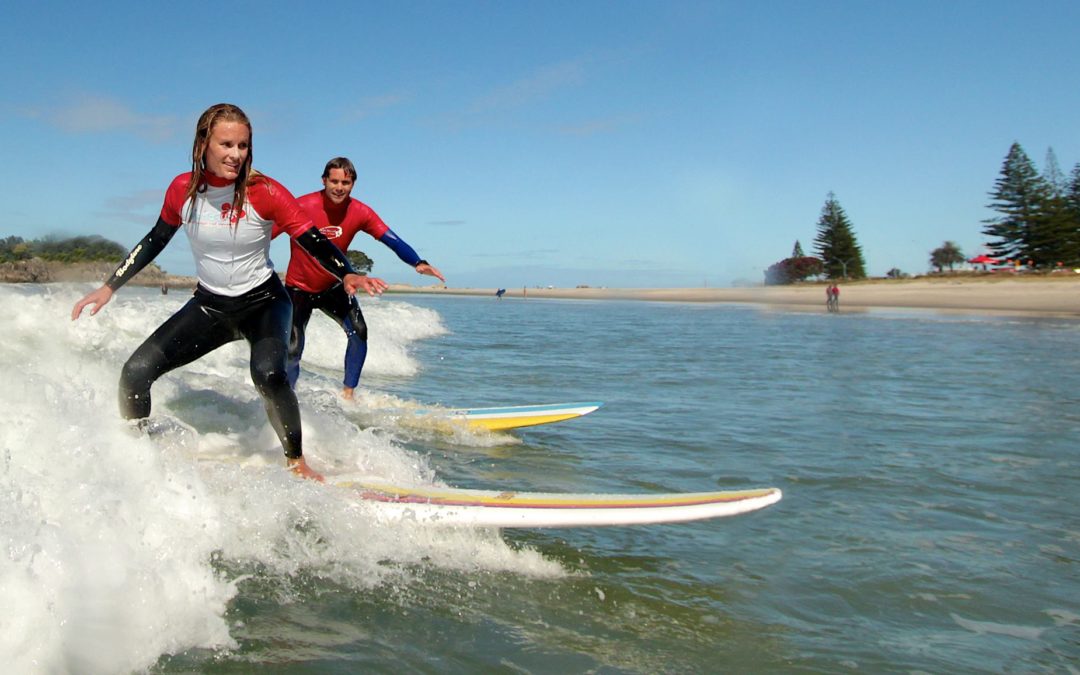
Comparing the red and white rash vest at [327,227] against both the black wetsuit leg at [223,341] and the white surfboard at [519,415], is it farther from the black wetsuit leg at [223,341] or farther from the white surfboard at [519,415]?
the black wetsuit leg at [223,341]

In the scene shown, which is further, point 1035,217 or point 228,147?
point 1035,217

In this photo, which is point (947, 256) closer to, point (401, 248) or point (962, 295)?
point (962, 295)

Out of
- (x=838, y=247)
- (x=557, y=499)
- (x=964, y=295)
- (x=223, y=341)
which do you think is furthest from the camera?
(x=838, y=247)

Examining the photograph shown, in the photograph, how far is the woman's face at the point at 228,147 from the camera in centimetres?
364

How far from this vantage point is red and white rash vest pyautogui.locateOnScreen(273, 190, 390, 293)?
591cm

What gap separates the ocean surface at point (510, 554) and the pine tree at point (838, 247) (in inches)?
2814

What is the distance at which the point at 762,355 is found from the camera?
1490 cm

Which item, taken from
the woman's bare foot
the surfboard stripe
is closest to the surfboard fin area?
the surfboard stripe

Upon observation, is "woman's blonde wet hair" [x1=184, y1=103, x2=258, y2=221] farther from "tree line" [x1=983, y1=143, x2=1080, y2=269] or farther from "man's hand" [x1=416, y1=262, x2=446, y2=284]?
"tree line" [x1=983, y1=143, x2=1080, y2=269]

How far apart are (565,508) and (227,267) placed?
199 centimetres

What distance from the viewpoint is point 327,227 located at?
19.5 feet

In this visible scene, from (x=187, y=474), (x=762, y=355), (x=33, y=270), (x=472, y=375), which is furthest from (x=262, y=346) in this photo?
(x=762, y=355)

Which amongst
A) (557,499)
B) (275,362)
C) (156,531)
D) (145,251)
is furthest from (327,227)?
(156,531)

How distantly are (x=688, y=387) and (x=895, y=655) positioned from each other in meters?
7.09
